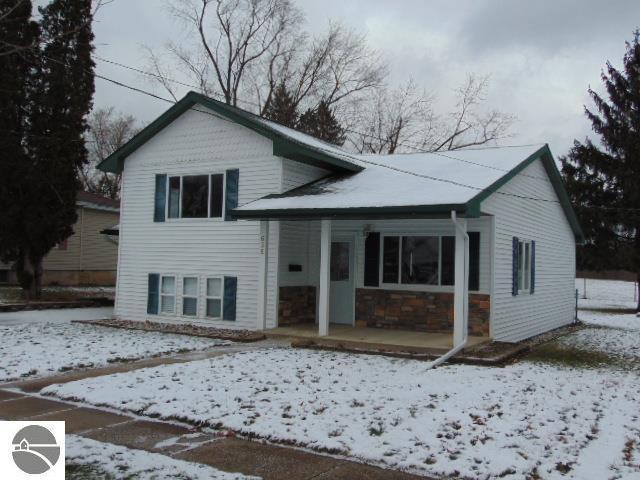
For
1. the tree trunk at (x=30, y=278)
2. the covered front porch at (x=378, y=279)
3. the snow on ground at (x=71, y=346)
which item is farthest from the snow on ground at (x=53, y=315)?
the covered front porch at (x=378, y=279)

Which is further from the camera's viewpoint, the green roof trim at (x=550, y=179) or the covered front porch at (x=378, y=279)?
the covered front porch at (x=378, y=279)

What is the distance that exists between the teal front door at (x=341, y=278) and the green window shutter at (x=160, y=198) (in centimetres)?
438

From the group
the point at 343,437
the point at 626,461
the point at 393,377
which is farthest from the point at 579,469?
the point at 393,377

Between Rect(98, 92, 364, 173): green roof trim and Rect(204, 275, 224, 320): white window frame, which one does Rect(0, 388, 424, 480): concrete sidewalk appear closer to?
Rect(204, 275, 224, 320): white window frame

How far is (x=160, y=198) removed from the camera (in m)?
15.2

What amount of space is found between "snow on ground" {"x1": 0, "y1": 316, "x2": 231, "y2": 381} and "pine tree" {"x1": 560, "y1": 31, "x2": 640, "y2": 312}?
20592mm

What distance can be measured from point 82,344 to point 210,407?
5.54 meters

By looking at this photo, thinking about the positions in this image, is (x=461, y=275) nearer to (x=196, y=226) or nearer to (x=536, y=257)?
(x=536, y=257)

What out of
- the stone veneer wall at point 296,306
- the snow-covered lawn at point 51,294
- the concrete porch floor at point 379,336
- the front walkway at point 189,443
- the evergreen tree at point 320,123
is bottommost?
the front walkway at point 189,443

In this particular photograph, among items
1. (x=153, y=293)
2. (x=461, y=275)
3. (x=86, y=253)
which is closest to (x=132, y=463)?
(x=461, y=275)

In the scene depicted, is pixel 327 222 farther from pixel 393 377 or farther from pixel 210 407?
pixel 210 407

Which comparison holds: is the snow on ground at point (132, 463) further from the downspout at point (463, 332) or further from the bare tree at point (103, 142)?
the bare tree at point (103, 142)

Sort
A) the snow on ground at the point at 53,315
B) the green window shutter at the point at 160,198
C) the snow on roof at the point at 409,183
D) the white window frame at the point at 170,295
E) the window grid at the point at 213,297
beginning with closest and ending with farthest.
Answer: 1. the snow on roof at the point at 409,183
2. the window grid at the point at 213,297
3. the white window frame at the point at 170,295
4. the green window shutter at the point at 160,198
5. the snow on ground at the point at 53,315

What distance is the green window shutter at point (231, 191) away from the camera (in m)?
14.1
